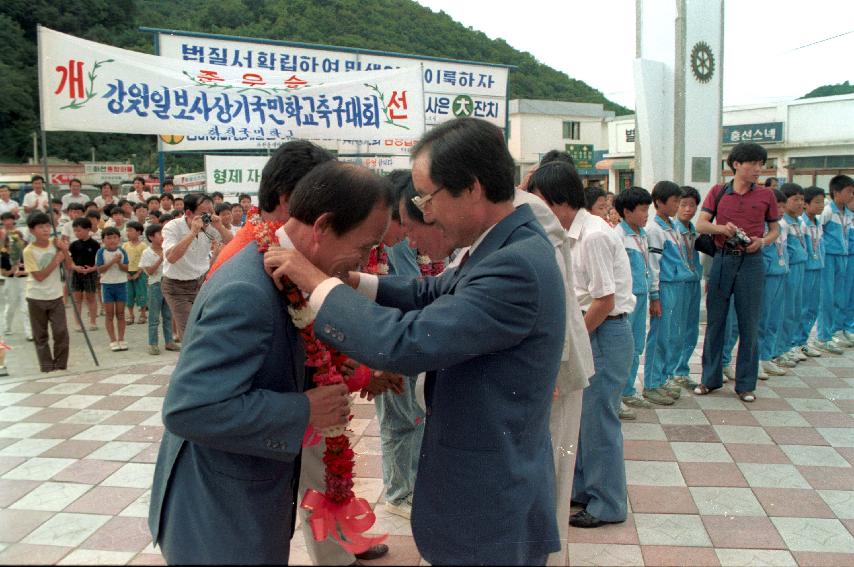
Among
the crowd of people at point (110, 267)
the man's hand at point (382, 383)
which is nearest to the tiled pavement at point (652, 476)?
the man's hand at point (382, 383)

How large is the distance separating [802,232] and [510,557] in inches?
268

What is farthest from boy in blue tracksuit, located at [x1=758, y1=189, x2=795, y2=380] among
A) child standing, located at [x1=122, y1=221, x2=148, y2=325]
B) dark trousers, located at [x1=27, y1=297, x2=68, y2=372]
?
child standing, located at [x1=122, y1=221, x2=148, y2=325]

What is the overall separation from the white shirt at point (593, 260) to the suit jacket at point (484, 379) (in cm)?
184

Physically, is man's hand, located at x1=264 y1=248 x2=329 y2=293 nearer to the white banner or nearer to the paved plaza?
the paved plaza

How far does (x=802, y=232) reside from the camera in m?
7.09

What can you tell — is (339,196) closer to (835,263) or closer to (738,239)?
(738,239)

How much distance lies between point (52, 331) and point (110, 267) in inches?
63.0

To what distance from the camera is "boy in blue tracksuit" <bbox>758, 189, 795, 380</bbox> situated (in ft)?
20.7

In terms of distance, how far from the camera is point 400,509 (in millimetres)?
3598

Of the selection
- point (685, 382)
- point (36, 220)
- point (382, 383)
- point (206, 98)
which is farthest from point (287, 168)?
point (36, 220)

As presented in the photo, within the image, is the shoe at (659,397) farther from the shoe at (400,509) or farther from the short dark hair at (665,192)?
the shoe at (400,509)

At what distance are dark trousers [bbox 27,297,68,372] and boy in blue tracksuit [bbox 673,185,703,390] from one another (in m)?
6.24

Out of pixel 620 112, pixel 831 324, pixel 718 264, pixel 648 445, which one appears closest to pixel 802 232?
pixel 831 324

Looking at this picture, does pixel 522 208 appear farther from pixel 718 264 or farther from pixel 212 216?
pixel 212 216
